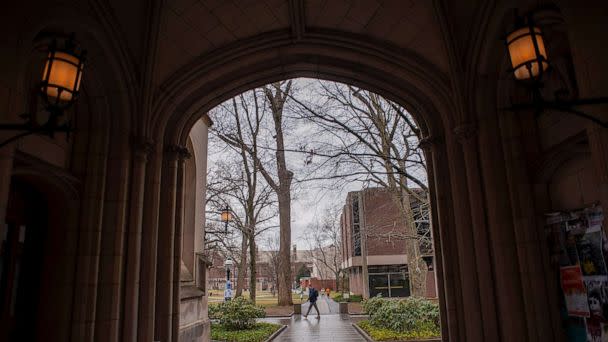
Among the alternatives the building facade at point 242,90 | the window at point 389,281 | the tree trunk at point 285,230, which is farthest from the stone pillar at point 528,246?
the window at point 389,281

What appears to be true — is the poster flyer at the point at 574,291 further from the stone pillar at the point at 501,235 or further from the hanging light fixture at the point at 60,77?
the hanging light fixture at the point at 60,77

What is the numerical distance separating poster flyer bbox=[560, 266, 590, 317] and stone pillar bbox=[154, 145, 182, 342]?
198 inches

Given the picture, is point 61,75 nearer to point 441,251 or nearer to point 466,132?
point 466,132

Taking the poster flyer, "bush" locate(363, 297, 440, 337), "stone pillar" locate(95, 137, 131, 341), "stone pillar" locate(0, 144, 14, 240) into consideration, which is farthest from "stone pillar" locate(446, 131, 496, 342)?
"bush" locate(363, 297, 440, 337)

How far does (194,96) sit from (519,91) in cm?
470

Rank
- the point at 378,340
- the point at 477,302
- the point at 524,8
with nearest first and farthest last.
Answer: the point at 524,8, the point at 477,302, the point at 378,340

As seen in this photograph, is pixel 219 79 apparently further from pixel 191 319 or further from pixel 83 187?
pixel 191 319

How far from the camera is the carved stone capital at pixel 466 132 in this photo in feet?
19.2

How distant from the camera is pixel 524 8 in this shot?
15.5 ft

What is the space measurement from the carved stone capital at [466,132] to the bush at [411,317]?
7.39m

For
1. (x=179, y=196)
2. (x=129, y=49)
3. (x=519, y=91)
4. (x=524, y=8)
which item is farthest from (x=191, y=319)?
(x=524, y=8)

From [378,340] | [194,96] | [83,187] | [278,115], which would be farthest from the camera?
[278,115]

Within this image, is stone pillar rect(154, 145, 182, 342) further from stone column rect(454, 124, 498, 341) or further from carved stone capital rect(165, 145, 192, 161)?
stone column rect(454, 124, 498, 341)

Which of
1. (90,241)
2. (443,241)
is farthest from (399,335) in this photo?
(90,241)
